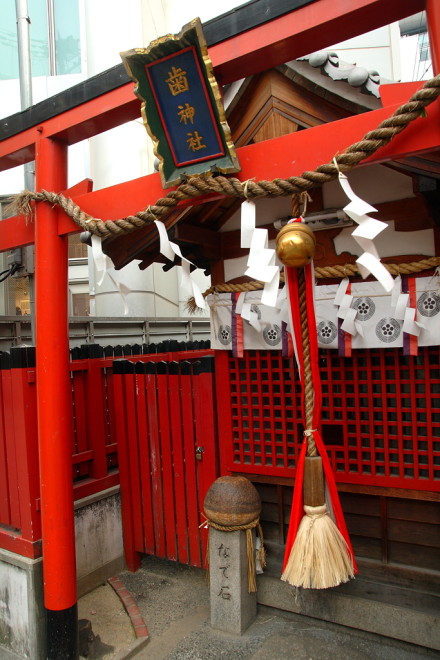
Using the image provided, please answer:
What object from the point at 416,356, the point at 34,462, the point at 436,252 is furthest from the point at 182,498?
the point at 436,252

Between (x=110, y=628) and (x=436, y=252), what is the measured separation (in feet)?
15.1

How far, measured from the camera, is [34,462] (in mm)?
4262

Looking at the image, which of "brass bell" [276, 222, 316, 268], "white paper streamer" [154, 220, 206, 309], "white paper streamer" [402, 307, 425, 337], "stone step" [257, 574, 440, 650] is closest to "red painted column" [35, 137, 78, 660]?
"white paper streamer" [154, 220, 206, 309]

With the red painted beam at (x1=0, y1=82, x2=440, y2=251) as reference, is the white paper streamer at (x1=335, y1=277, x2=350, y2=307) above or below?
below

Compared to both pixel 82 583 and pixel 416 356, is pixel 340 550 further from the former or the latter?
pixel 82 583

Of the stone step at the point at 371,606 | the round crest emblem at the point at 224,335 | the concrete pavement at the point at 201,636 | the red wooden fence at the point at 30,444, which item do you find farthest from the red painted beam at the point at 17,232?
the stone step at the point at 371,606

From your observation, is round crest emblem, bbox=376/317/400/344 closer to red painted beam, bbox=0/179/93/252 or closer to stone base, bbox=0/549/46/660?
red painted beam, bbox=0/179/93/252

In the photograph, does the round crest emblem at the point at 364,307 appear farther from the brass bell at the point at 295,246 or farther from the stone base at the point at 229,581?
the stone base at the point at 229,581

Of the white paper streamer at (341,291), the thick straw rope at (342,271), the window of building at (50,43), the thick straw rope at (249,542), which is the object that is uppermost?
the window of building at (50,43)

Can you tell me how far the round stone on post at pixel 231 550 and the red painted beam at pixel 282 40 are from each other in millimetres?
3379

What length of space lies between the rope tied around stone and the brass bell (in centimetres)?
31

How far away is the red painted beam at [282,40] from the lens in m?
2.63

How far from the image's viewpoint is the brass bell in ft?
8.29

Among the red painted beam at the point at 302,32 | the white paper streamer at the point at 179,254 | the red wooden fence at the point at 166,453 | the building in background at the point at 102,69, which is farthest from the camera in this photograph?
the building in background at the point at 102,69
